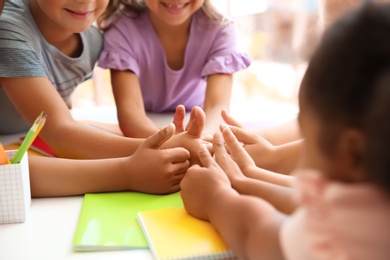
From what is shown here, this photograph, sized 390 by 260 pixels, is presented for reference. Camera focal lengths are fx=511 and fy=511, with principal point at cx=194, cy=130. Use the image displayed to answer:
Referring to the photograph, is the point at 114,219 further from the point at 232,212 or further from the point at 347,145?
the point at 347,145

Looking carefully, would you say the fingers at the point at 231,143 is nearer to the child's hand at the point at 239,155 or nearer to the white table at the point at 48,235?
the child's hand at the point at 239,155

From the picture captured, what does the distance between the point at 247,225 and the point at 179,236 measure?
0.27ft

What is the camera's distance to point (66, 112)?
0.78m

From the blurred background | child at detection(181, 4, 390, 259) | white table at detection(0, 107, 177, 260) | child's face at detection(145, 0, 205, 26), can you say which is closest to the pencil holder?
white table at detection(0, 107, 177, 260)

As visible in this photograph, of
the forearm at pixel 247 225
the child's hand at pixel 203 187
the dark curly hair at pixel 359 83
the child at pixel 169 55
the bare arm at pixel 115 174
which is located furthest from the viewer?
the child at pixel 169 55

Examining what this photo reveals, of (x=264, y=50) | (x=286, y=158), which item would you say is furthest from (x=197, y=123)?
(x=264, y=50)

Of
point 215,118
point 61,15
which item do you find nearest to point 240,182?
point 215,118

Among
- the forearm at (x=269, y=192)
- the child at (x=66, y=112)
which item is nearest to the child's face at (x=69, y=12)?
the child at (x=66, y=112)

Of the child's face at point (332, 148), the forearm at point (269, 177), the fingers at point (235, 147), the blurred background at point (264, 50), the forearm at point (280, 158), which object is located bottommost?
the blurred background at point (264, 50)

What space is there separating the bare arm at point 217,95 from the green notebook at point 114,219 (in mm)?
314

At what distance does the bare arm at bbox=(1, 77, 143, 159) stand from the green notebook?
0.37ft

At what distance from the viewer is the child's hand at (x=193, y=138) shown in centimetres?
69

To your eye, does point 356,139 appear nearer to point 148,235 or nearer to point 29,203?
point 148,235

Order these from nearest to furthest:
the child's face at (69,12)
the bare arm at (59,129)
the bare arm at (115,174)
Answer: the bare arm at (115,174) < the bare arm at (59,129) < the child's face at (69,12)
